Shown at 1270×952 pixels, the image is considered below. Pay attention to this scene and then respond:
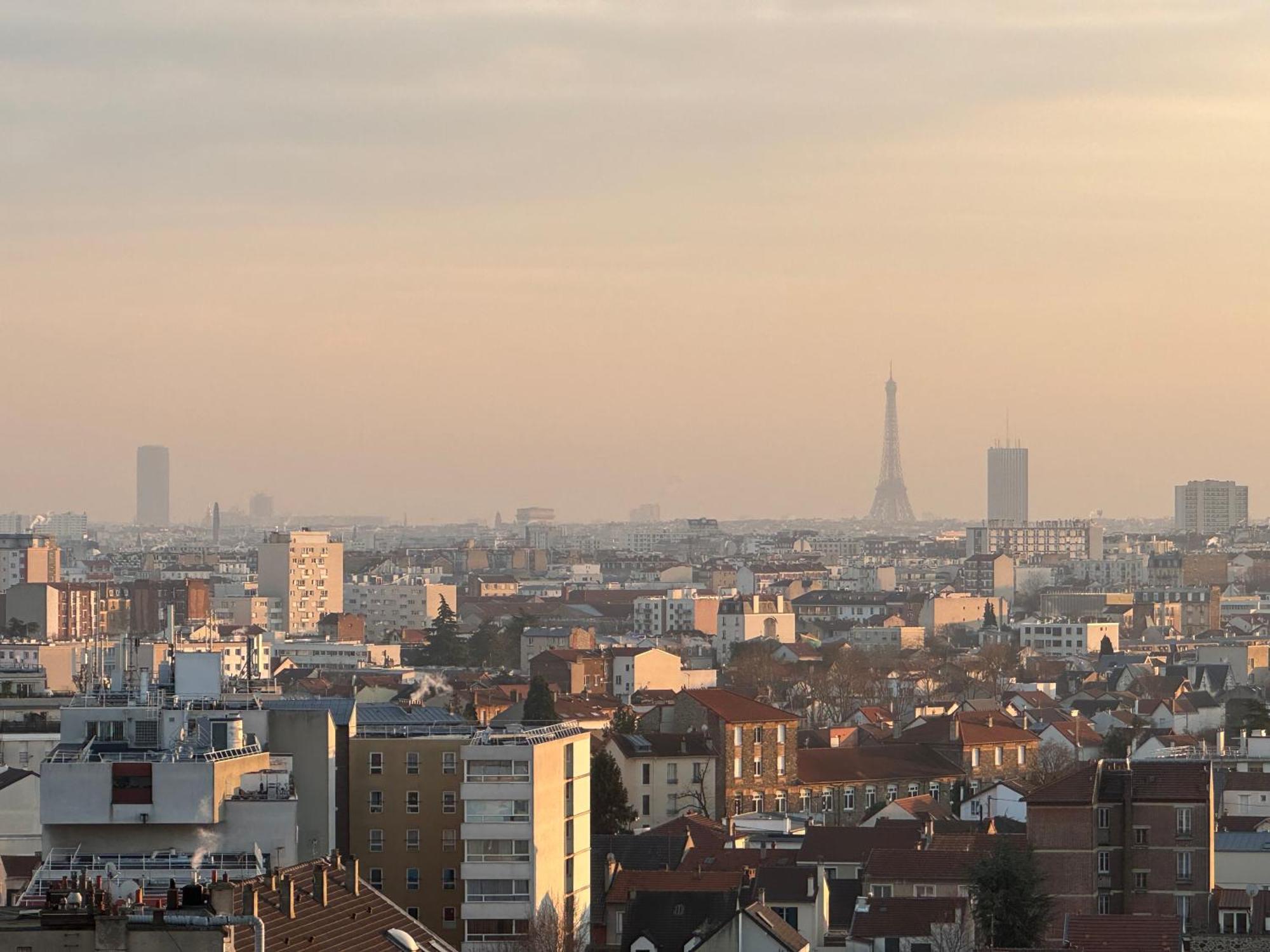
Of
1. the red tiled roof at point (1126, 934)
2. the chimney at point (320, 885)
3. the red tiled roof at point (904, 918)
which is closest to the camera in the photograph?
the chimney at point (320, 885)

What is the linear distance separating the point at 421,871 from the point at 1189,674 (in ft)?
197

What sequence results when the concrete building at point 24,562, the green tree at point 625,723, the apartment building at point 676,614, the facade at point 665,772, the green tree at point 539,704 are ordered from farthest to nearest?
1. the concrete building at point 24,562
2. the apartment building at point 676,614
3. the green tree at point 539,704
4. the green tree at point 625,723
5. the facade at point 665,772

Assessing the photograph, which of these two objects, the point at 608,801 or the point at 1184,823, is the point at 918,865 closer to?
the point at 1184,823

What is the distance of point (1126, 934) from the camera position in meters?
29.4

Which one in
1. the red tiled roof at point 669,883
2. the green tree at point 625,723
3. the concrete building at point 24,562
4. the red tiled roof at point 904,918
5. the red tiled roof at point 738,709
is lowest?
the red tiled roof at point 904,918

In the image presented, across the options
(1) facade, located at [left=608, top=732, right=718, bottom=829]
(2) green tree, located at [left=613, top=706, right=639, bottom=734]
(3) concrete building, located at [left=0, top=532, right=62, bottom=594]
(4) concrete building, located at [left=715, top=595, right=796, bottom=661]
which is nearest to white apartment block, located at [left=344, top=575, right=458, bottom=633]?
(3) concrete building, located at [left=0, top=532, right=62, bottom=594]

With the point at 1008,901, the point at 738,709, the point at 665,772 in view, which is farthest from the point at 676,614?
the point at 1008,901

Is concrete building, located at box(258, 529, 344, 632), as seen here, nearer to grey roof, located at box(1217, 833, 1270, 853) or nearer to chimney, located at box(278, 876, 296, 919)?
grey roof, located at box(1217, 833, 1270, 853)

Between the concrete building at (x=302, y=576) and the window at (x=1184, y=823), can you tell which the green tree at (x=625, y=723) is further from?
the concrete building at (x=302, y=576)

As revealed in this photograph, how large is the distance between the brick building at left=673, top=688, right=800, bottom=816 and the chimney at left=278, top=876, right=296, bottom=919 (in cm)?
2791

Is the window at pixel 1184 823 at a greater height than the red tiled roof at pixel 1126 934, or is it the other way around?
the window at pixel 1184 823

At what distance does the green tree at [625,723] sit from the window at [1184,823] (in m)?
18.0

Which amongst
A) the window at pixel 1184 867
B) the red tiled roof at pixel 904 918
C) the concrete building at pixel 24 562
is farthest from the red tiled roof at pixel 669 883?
the concrete building at pixel 24 562

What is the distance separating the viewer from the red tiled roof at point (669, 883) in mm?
34500
